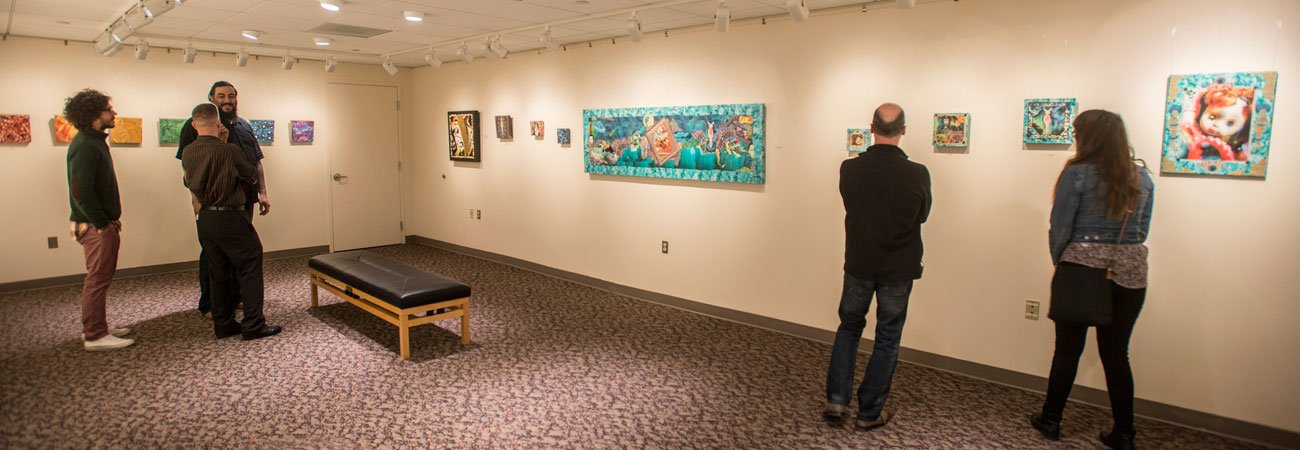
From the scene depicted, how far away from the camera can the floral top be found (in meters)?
2.90

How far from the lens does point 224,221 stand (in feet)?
14.5

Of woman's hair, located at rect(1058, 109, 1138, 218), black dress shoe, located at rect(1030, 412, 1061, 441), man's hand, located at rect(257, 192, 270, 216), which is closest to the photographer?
woman's hair, located at rect(1058, 109, 1138, 218)

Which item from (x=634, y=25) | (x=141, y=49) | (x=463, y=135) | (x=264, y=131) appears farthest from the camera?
(x=463, y=135)

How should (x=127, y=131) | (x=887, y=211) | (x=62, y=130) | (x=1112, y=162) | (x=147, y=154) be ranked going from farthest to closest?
(x=147, y=154), (x=127, y=131), (x=62, y=130), (x=887, y=211), (x=1112, y=162)

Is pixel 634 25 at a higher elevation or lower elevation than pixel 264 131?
higher

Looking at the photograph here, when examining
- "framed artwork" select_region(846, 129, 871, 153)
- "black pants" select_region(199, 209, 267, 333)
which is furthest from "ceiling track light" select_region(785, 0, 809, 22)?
"black pants" select_region(199, 209, 267, 333)

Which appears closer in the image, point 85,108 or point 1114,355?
point 1114,355

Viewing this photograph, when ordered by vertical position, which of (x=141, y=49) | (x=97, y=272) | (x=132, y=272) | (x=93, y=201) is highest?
(x=141, y=49)

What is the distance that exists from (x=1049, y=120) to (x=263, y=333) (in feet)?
16.9

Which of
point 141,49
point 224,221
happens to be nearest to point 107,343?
point 224,221

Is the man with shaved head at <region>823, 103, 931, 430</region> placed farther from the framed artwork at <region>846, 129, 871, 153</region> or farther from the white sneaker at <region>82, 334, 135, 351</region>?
the white sneaker at <region>82, 334, 135, 351</region>

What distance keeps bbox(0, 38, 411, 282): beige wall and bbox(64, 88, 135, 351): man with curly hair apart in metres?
2.76

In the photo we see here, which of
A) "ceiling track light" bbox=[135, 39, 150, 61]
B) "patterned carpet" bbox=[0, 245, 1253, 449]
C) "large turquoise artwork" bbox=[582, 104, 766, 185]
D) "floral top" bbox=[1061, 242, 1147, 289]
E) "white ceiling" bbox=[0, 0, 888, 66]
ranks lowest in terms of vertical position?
"patterned carpet" bbox=[0, 245, 1253, 449]

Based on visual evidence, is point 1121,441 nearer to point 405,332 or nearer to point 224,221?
point 405,332
